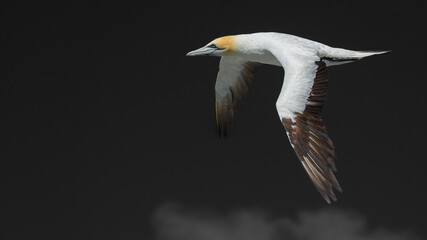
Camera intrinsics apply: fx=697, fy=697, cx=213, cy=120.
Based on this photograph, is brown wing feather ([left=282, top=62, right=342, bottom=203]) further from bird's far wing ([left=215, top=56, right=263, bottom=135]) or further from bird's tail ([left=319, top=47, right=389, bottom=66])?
bird's far wing ([left=215, top=56, right=263, bottom=135])

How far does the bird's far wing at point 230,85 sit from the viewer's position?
11.1 metres

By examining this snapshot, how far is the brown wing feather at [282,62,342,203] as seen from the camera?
7758 millimetres

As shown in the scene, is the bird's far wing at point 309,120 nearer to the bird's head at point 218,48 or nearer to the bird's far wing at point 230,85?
the bird's head at point 218,48

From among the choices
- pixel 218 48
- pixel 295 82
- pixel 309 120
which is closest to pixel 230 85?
pixel 218 48

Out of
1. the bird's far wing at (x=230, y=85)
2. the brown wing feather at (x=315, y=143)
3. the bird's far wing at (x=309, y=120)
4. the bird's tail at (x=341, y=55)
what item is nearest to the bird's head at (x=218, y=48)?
the bird's far wing at (x=230, y=85)

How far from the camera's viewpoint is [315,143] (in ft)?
26.5

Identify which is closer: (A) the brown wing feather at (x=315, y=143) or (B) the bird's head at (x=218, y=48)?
(A) the brown wing feather at (x=315, y=143)

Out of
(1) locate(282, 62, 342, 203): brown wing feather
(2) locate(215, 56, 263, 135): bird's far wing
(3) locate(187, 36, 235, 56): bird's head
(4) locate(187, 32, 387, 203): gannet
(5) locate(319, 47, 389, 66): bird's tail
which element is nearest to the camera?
(1) locate(282, 62, 342, 203): brown wing feather

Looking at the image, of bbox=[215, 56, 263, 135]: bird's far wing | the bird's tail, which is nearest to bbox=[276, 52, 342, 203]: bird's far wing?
the bird's tail

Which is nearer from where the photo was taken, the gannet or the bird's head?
the gannet

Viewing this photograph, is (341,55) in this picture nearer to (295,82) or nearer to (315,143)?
(295,82)

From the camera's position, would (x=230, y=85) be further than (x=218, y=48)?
Yes

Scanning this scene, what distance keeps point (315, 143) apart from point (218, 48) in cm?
281

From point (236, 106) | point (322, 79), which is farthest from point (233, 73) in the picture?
point (322, 79)
